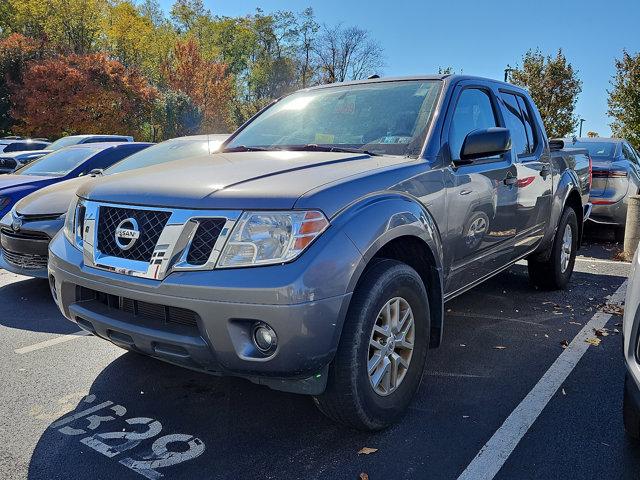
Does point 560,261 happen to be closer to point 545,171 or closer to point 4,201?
point 545,171

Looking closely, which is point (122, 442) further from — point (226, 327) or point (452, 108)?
point (452, 108)

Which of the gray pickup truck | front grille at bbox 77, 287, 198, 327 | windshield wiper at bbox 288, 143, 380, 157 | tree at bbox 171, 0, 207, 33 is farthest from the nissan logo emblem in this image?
tree at bbox 171, 0, 207, 33

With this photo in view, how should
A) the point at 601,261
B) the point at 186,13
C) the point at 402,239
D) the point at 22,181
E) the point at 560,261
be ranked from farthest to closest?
the point at 186,13 → the point at 601,261 → the point at 22,181 → the point at 560,261 → the point at 402,239

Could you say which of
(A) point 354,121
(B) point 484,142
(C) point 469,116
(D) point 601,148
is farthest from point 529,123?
(D) point 601,148

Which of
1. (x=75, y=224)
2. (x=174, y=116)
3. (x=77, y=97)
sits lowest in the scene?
(x=75, y=224)

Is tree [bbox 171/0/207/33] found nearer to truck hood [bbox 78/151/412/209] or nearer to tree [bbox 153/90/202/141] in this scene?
tree [bbox 153/90/202/141]

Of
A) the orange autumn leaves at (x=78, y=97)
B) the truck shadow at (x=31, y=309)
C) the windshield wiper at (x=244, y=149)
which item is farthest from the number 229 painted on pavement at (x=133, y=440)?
the orange autumn leaves at (x=78, y=97)

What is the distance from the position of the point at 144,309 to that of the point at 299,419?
104cm

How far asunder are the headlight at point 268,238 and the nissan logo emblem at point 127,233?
19.1 inches

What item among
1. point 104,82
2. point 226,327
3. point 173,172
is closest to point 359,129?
point 173,172

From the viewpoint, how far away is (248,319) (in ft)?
7.54

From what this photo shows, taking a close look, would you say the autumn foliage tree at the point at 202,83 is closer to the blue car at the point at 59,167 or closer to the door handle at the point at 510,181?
the blue car at the point at 59,167

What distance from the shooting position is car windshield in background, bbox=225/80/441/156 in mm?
3391

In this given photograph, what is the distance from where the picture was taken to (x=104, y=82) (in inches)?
1045
